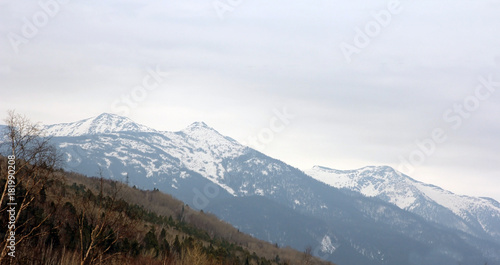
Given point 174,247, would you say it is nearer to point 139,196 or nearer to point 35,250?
point 35,250

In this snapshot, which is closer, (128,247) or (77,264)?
(77,264)


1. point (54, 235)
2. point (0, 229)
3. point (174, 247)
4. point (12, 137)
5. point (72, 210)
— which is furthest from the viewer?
point (174, 247)

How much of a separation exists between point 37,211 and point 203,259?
1432 cm

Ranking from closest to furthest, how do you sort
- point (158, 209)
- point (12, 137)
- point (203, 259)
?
point (12, 137) < point (203, 259) < point (158, 209)

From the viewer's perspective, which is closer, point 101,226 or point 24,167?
point 101,226

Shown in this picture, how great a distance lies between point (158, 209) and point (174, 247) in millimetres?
129103

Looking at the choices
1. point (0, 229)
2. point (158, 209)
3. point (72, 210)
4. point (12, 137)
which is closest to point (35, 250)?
point (0, 229)

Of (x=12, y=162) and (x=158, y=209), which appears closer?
(x=12, y=162)

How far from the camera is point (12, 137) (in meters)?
15.0

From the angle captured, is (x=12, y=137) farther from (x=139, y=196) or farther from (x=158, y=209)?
(x=139, y=196)

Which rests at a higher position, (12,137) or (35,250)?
(12,137)

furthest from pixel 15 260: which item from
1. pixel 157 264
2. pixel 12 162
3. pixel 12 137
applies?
pixel 157 264

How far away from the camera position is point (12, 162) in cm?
1723

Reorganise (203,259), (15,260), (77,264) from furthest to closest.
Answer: (203,259) → (77,264) → (15,260)
